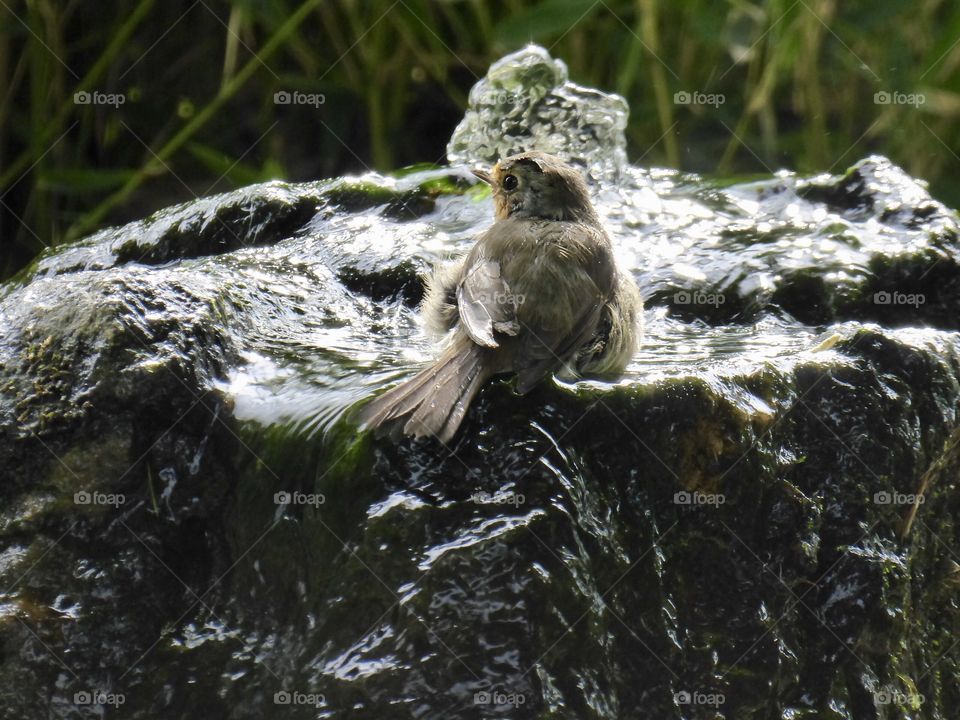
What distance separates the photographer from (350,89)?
828 centimetres

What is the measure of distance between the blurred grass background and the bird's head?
3.37 metres

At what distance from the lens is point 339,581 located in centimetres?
300

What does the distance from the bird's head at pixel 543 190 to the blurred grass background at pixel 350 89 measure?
3373mm

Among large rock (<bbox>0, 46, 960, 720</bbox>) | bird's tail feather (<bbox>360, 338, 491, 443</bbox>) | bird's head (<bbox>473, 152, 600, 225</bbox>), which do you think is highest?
bird's head (<bbox>473, 152, 600, 225</bbox>)

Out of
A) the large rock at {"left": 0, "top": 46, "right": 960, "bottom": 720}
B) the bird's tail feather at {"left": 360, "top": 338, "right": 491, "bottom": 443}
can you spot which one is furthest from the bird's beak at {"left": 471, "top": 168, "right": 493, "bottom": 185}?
the bird's tail feather at {"left": 360, "top": 338, "right": 491, "bottom": 443}

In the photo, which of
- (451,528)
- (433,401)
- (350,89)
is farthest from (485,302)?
(350,89)

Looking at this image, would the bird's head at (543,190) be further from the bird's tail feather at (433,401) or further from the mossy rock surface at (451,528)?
the bird's tail feather at (433,401)

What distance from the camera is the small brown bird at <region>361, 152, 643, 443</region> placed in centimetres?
312

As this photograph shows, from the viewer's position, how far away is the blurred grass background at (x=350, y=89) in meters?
7.77

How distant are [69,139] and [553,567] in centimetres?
626

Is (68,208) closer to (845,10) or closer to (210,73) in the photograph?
(210,73)

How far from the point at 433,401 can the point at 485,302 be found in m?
0.76

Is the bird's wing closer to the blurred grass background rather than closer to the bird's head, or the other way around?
the bird's head

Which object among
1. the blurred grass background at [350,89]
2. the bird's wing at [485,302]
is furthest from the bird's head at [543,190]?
the blurred grass background at [350,89]
